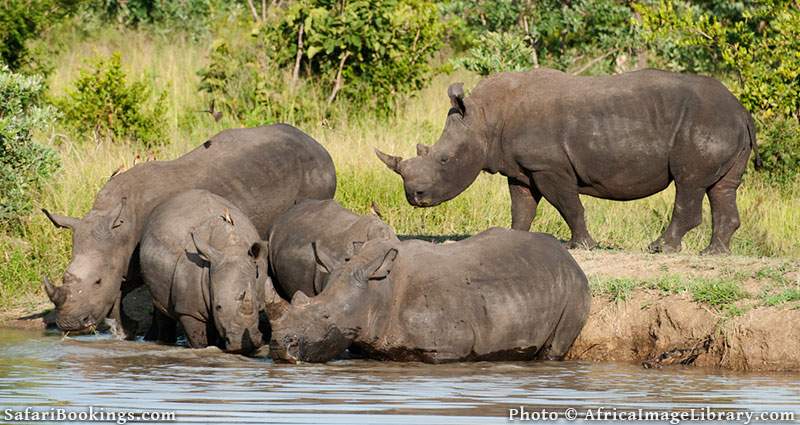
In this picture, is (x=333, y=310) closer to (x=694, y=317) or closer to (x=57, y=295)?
(x=57, y=295)

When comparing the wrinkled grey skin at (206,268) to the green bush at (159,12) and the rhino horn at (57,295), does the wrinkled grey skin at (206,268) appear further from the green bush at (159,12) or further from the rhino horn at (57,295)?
the green bush at (159,12)

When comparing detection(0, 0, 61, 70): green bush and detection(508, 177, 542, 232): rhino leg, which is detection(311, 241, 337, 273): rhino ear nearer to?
detection(508, 177, 542, 232): rhino leg

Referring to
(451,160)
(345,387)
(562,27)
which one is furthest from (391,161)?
(562,27)

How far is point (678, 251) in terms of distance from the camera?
1306 cm

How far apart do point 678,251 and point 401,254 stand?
11.0 feet

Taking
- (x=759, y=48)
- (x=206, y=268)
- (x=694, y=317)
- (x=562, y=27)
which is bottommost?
(x=694, y=317)

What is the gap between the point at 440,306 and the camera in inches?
413

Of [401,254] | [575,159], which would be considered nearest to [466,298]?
[401,254]

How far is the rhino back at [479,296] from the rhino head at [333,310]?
0.75 ft

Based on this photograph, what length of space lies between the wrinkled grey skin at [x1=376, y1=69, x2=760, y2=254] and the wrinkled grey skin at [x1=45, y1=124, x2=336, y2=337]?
963 millimetres

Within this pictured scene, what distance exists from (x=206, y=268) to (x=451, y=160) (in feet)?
10.5

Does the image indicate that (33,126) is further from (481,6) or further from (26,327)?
(481,6)

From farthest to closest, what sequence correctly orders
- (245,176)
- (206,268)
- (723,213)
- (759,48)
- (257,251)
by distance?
(759,48) → (723,213) → (245,176) → (206,268) → (257,251)

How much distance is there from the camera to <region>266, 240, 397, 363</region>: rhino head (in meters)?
10.1
